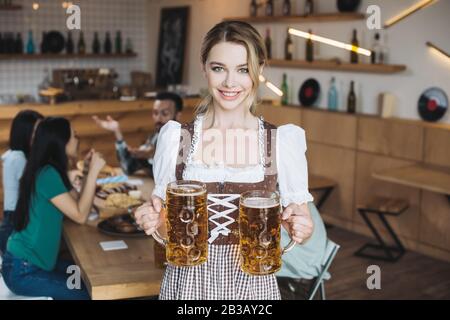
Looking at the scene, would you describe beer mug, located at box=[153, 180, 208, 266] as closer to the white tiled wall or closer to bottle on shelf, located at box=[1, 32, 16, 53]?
bottle on shelf, located at box=[1, 32, 16, 53]

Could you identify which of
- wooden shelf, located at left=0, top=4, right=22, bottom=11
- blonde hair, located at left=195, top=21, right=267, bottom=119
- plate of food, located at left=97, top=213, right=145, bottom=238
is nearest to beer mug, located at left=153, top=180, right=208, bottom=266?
blonde hair, located at left=195, top=21, right=267, bottom=119

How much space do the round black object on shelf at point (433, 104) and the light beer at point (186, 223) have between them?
396cm

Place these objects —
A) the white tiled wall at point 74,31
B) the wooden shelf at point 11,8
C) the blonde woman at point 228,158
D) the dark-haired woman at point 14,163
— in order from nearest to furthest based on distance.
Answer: the blonde woman at point 228,158
the dark-haired woman at point 14,163
the wooden shelf at point 11,8
the white tiled wall at point 74,31

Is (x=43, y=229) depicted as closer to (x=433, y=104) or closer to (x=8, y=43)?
(x=433, y=104)

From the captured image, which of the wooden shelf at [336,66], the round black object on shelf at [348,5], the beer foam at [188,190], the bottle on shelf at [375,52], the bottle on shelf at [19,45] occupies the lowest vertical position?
the beer foam at [188,190]

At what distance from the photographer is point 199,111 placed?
1.77 m

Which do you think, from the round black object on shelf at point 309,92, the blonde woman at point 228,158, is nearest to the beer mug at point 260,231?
the blonde woman at point 228,158

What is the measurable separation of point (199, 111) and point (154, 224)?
16.8 inches

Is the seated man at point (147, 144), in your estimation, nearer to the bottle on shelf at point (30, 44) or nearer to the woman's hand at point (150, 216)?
the woman's hand at point (150, 216)

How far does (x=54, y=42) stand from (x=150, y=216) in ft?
21.2

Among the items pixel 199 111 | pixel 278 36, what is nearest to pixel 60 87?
pixel 278 36

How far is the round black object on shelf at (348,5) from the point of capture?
17.9ft

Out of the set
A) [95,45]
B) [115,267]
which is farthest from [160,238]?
[95,45]
